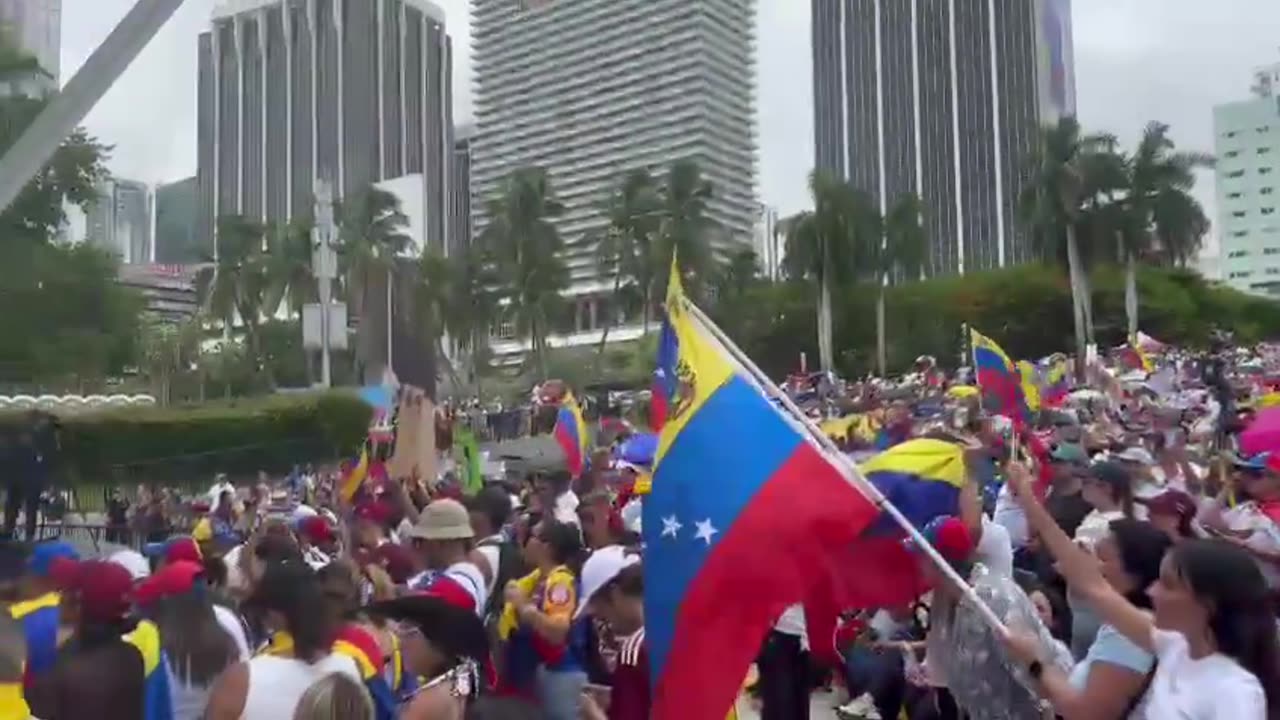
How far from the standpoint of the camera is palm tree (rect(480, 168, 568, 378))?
168 feet

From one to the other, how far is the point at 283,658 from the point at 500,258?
48.9 metres

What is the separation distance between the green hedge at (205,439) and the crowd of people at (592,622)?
19.4 metres

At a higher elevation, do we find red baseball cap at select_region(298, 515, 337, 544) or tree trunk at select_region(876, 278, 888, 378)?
tree trunk at select_region(876, 278, 888, 378)

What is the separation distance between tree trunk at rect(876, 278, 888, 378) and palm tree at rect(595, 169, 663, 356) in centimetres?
988

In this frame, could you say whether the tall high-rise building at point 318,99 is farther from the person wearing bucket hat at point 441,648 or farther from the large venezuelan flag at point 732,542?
the person wearing bucket hat at point 441,648

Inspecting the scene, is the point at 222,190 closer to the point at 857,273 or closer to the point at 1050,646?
the point at 857,273

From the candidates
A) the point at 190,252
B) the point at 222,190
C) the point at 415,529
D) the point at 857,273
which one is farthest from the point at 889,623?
the point at 222,190

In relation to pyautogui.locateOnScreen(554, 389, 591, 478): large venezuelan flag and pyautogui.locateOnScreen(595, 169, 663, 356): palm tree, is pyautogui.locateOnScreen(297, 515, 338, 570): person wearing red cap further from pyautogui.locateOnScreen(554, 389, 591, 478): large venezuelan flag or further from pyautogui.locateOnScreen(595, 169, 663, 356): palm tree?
pyautogui.locateOnScreen(595, 169, 663, 356): palm tree

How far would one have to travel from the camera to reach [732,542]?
13.2 ft

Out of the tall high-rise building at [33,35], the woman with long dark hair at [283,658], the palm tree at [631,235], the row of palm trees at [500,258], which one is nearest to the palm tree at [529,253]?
the row of palm trees at [500,258]

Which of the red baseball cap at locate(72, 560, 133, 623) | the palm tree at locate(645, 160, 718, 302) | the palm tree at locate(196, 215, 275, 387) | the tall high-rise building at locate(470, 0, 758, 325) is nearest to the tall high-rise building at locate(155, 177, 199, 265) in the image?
the tall high-rise building at locate(470, 0, 758, 325)

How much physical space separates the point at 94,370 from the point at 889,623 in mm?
31326

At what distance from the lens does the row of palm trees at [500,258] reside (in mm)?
51375

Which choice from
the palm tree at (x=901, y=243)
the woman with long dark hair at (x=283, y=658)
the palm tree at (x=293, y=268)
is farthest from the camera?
the palm tree at (x=293, y=268)
